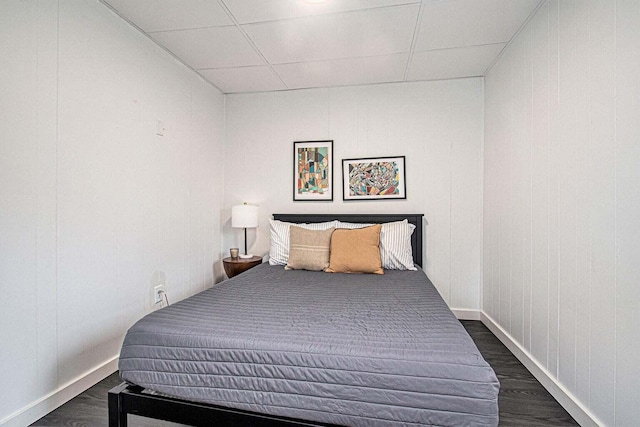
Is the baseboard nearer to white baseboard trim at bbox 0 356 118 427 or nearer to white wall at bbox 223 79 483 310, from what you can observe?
white wall at bbox 223 79 483 310

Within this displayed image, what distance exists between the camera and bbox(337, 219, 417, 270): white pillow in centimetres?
287

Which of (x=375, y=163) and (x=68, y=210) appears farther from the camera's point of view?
(x=375, y=163)

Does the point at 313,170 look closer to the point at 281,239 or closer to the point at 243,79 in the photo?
the point at 281,239

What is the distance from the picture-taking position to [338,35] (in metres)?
2.44

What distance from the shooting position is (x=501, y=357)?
7.88 ft

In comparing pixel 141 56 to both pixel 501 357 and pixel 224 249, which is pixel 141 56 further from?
pixel 501 357

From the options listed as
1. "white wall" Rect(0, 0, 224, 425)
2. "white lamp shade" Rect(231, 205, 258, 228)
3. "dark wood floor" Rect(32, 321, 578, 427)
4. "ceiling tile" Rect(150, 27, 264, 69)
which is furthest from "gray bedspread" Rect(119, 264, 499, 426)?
"ceiling tile" Rect(150, 27, 264, 69)

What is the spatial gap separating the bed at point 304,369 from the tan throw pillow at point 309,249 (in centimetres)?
108

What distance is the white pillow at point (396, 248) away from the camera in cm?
287

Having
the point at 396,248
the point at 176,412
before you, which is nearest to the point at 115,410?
the point at 176,412

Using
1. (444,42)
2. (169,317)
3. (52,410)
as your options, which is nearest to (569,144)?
(444,42)

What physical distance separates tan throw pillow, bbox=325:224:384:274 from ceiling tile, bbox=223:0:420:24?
1.70 meters

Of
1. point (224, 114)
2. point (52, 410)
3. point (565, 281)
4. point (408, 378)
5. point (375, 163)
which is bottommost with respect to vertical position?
point (52, 410)

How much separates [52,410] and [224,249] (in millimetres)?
2108
